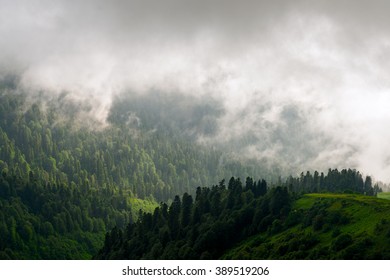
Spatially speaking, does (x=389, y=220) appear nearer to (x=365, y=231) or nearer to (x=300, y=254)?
(x=365, y=231)
